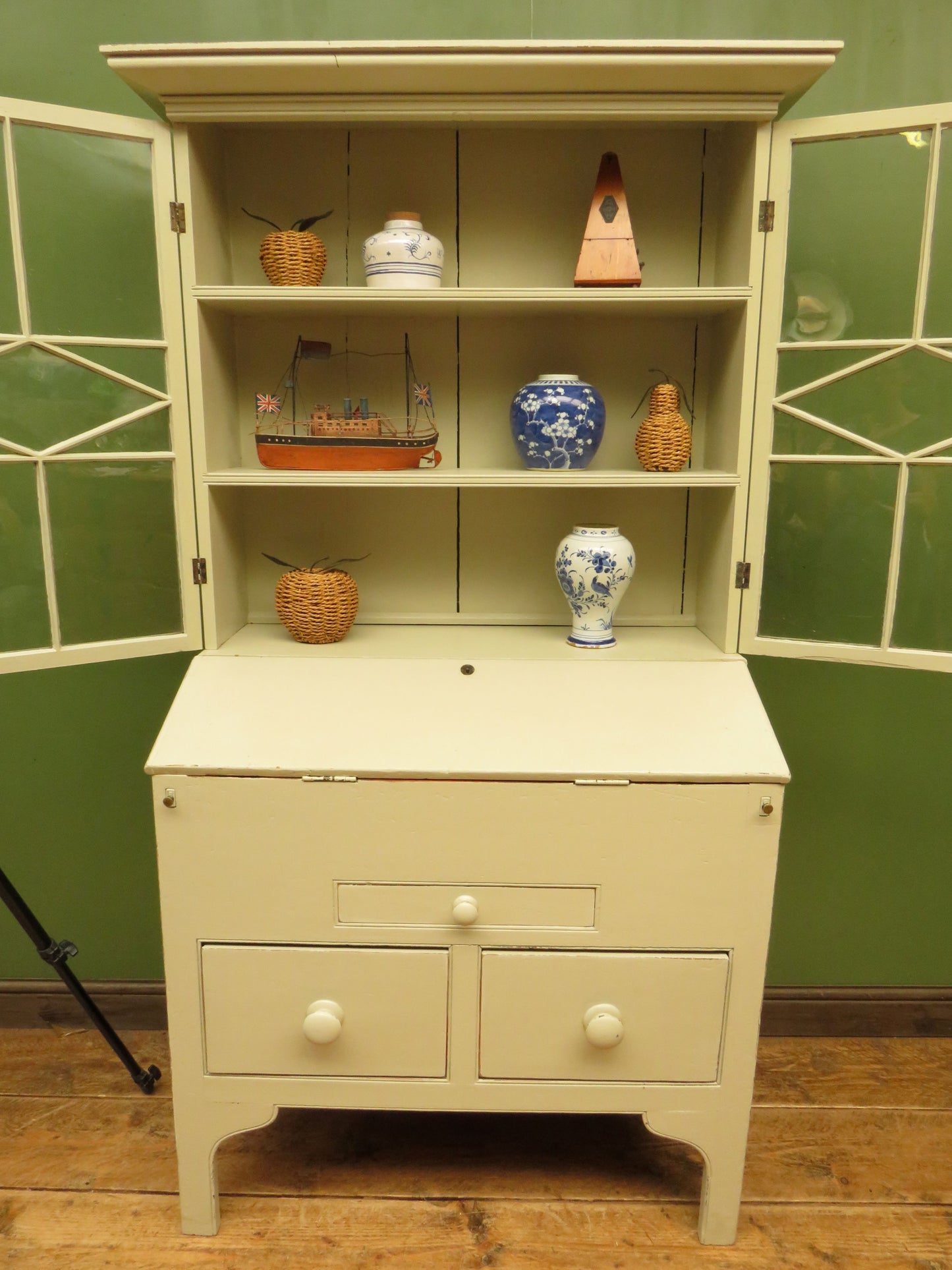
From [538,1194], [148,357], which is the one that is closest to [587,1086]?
[538,1194]

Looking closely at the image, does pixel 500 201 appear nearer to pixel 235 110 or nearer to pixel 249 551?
pixel 235 110

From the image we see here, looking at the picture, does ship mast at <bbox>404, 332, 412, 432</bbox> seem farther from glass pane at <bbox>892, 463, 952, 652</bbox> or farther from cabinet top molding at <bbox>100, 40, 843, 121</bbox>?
glass pane at <bbox>892, 463, 952, 652</bbox>

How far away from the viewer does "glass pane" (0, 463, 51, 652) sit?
1509 millimetres

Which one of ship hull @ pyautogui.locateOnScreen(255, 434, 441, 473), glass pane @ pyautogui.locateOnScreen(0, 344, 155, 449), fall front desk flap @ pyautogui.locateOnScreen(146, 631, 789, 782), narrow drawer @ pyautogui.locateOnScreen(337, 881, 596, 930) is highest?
glass pane @ pyautogui.locateOnScreen(0, 344, 155, 449)

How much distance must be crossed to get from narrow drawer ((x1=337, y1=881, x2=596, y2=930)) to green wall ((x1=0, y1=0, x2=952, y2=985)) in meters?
0.84

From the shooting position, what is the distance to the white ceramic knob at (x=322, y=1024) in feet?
4.68

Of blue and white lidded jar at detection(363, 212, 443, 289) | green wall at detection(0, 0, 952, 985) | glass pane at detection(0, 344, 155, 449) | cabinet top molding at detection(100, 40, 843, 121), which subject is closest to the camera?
cabinet top molding at detection(100, 40, 843, 121)

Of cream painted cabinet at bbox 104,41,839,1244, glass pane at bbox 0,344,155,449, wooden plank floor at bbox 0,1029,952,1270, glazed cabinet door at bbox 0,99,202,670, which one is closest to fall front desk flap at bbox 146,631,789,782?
cream painted cabinet at bbox 104,41,839,1244

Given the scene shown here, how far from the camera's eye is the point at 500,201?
1.75 m

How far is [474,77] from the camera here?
4.62 ft

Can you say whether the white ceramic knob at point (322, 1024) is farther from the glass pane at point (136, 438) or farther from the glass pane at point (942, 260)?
the glass pane at point (942, 260)

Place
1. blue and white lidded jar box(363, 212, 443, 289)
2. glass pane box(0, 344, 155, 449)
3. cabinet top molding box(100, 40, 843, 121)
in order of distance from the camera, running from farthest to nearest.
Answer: blue and white lidded jar box(363, 212, 443, 289) < glass pane box(0, 344, 155, 449) < cabinet top molding box(100, 40, 843, 121)

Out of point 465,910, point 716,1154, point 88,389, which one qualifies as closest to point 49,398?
point 88,389

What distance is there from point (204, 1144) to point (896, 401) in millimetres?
1870
